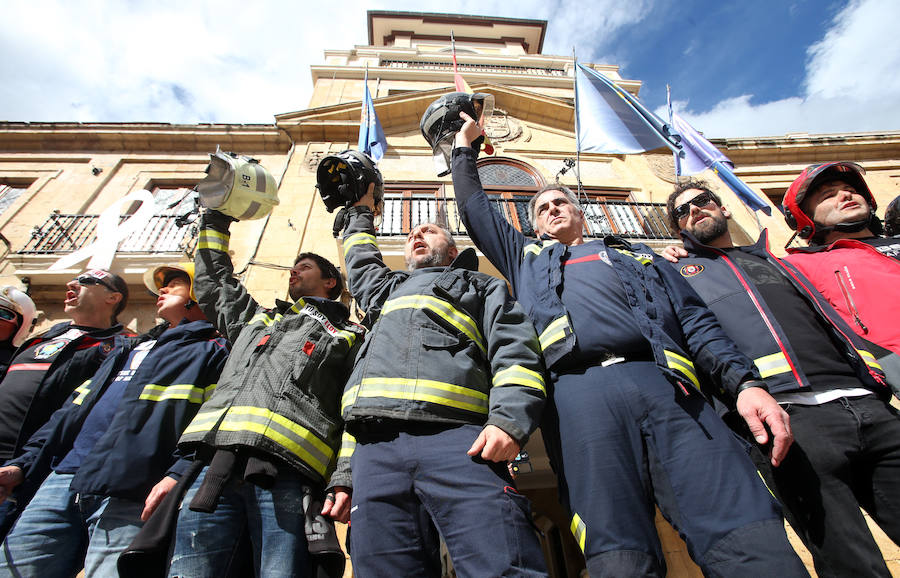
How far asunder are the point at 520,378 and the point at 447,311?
1.67 ft

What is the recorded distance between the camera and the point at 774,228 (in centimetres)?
795

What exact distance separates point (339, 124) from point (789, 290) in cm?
855

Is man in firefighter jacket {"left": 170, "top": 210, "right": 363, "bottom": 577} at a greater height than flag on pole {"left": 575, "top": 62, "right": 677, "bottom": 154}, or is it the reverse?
flag on pole {"left": 575, "top": 62, "right": 677, "bottom": 154}

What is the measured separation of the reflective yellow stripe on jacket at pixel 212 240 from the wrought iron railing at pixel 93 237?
148 inches

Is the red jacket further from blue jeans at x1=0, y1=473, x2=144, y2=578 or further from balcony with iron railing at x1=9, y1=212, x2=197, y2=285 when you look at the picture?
balcony with iron railing at x1=9, y1=212, x2=197, y2=285

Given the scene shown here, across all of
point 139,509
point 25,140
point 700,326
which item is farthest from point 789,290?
point 25,140

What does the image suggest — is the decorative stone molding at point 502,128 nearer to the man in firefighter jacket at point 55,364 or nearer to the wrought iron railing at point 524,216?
the wrought iron railing at point 524,216

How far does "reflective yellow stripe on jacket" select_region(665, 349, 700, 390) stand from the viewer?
1.57 metres

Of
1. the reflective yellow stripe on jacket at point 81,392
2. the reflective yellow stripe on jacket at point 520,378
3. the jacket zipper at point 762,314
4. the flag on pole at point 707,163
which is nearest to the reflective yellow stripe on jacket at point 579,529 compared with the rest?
the reflective yellow stripe on jacket at point 520,378

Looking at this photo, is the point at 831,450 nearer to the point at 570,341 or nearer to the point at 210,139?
the point at 570,341

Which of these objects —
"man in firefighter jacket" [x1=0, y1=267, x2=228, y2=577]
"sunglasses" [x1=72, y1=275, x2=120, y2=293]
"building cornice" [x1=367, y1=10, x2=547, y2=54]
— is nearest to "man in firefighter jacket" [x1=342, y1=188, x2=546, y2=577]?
"man in firefighter jacket" [x1=0, y1=267, x2=228, y2=577]

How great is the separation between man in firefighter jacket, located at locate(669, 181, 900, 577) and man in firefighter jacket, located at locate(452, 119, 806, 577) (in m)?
0.32

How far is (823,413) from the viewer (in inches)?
66.4

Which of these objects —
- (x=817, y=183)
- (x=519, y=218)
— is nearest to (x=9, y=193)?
(x=519, y=218)
